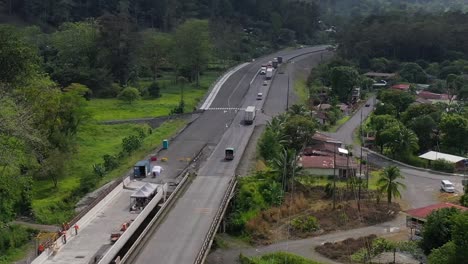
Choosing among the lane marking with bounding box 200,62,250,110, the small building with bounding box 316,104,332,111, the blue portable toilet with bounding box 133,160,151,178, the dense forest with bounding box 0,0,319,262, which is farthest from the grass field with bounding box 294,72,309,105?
the blue portable toilet with bounding box 133,160,151,178

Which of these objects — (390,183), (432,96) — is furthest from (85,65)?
(390,183)

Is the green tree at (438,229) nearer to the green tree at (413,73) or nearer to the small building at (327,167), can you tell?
the small building at (327,167)

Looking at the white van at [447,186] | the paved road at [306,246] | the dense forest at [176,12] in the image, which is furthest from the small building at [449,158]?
the dense forest at [176,12]

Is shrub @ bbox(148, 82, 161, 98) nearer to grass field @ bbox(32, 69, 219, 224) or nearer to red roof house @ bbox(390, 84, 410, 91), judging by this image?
grass field @ bbox(32, 69, 219, 224)

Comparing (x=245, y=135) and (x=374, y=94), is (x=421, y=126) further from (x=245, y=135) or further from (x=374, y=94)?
(x=374, y=94)

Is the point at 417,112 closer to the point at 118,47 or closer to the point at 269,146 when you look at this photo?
the point at 269,146

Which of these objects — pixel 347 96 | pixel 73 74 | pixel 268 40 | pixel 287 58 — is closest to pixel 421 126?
pixel 347 96
